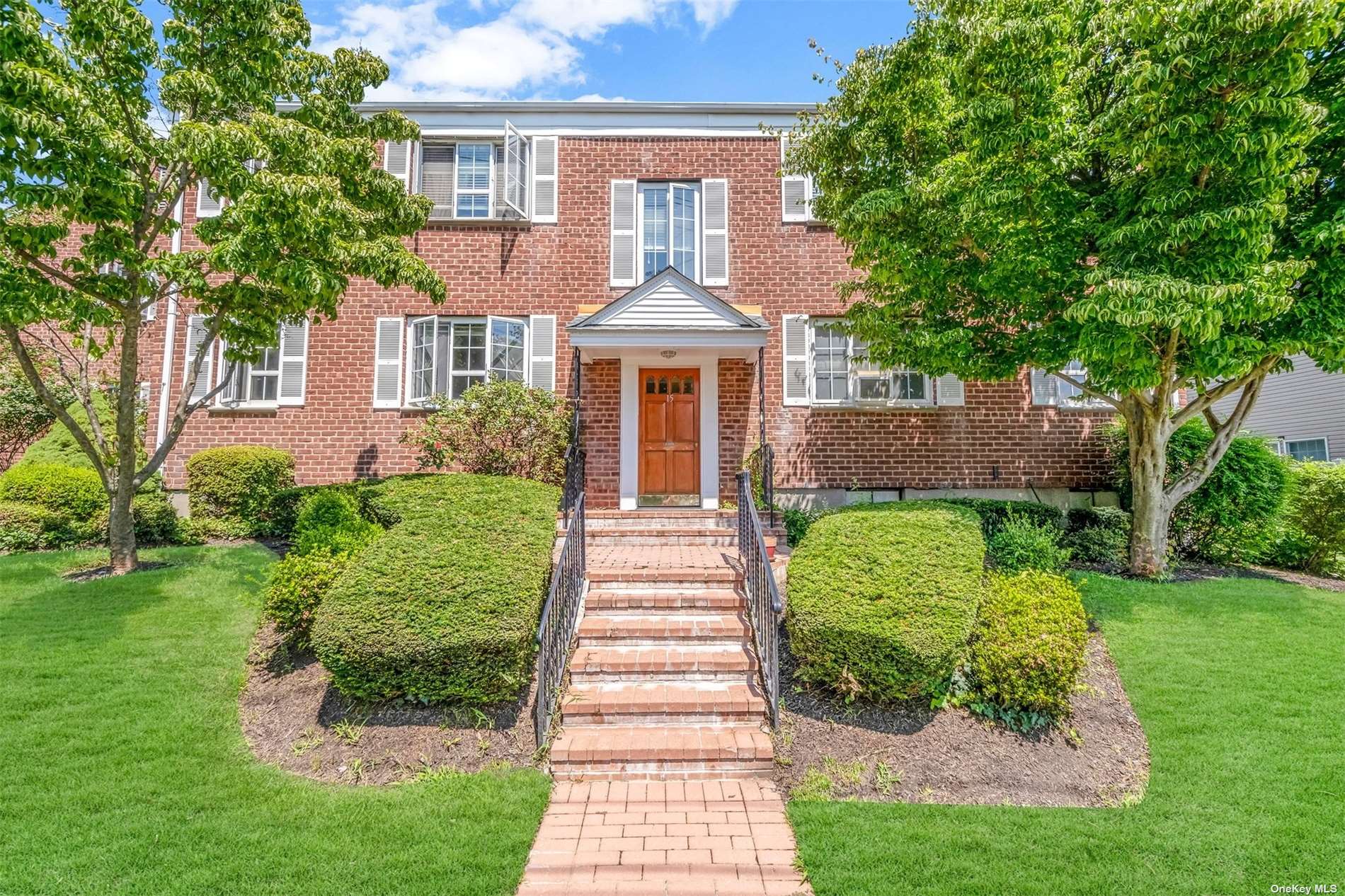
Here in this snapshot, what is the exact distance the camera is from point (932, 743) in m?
4.35

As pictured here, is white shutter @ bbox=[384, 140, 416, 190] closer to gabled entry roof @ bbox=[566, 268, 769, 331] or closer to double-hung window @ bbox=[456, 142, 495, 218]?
double-hung window @ bbox=[456, 142, 495, 218]

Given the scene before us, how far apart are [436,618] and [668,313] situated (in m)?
5.41

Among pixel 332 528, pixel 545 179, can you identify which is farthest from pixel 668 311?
pixel 332 528

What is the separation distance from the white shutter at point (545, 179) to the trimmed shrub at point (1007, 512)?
7325mm

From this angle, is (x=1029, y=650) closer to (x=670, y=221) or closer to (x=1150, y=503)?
(x=1150, y=503)

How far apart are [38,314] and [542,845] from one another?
21.2 feet

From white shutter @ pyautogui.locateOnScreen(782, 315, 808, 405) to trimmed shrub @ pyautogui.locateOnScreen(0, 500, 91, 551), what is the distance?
390 inches

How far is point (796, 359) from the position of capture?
32.9 ft

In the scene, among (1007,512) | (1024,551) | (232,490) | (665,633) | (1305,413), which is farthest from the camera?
(1305,413)

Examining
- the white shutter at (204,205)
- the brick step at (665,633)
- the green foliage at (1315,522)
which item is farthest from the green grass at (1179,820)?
the white shutter at (204,205)

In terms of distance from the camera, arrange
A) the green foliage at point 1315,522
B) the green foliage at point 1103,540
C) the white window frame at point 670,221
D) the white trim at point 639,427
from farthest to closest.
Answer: the white window frame at point 670,221 → the white trim at point 639,427 → the green foliage at point 1103,540 → the green foliage at point 1315,522

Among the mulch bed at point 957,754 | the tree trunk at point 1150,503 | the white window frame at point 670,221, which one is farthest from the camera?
the white window frame at point 670,221

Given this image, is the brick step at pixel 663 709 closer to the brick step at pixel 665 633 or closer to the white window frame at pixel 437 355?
the brick step at pixel 665 633

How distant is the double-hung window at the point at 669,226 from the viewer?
10.3 meters
